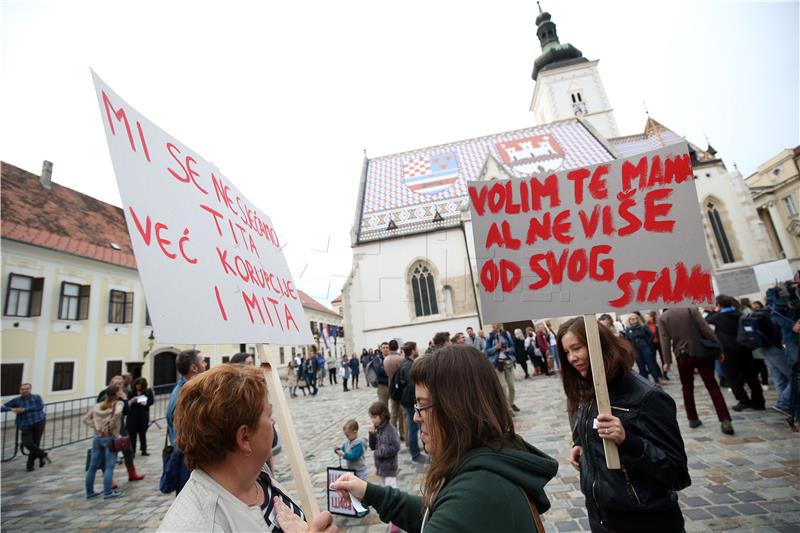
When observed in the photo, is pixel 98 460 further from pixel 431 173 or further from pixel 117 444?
pixel 431 173

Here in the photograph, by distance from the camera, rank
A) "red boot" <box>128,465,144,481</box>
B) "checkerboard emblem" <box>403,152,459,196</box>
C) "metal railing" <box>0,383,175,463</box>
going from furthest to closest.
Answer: "checkerboard emblem" <box>403,152,459,196</box> < "metal railing" <box>0,383,175,463</box> < "red boot" <box>128,465,144,481</box>

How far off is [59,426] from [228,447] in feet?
58.0

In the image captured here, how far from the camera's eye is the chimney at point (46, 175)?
19094 millimetres

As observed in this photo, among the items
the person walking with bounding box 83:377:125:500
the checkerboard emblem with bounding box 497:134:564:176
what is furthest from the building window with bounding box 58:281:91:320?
the checkerboard emblem with bounding box 497:134:564:176

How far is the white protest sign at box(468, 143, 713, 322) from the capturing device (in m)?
2.11

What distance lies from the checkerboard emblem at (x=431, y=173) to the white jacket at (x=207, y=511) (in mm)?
24346

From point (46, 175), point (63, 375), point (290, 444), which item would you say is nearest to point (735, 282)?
point (290, 444)

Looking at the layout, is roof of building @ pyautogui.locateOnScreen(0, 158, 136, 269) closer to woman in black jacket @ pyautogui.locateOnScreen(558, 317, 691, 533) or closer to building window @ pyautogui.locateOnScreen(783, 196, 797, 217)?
woman in black jacket @ pyautogui.locateOnScreen(558, 317, 691, 533)

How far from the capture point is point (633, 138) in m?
28.2

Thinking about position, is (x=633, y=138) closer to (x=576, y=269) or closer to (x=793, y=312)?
(x=793, y=312)

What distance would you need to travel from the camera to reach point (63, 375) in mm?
16000

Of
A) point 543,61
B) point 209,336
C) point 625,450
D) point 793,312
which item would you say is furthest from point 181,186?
point 543,61

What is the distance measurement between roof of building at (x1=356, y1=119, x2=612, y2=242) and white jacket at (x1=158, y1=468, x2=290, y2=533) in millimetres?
21636

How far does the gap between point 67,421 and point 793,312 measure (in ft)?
68.9
